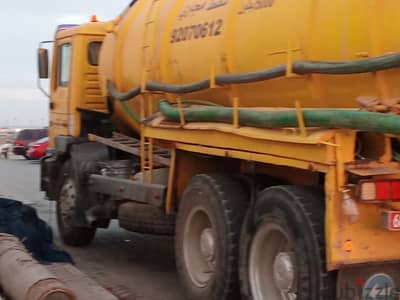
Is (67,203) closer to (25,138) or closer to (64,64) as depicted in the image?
(64,64)

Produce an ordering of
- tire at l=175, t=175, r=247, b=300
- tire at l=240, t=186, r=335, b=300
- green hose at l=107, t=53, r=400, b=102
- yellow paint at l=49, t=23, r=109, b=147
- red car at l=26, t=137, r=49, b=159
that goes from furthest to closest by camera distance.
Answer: red car at l=26, t=137, r=49, b=159 → yellow paint at l=49, t=23, r=109, b=147 → tire at l=175, t=175, r=247, b=300 → tire at l=240, t=186, r=335, b=300 → green hose at l=107, t=53, r=400, b=102

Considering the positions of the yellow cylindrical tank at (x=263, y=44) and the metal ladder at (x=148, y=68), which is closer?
the yellow cylindrical tank at (x=263, y=44)

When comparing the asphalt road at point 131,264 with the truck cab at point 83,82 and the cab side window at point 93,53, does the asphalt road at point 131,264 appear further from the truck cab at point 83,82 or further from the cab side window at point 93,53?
the cab side window at point 93,53

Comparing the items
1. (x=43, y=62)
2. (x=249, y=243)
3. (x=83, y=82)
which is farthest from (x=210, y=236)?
(x=43, y=62)

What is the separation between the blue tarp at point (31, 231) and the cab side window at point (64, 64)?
2835mm

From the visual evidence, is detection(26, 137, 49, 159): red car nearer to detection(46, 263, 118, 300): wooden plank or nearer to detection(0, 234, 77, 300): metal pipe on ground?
detection(46, 263, 118, 300): wooden plank

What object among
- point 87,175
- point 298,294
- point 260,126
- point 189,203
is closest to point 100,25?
point 87,175

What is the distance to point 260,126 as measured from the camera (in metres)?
5.43

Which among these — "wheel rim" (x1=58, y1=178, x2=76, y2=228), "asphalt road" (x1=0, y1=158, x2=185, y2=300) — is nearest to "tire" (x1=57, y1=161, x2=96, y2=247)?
"wheel rim" (x1=58, y1=178, x2=76, y2=228)

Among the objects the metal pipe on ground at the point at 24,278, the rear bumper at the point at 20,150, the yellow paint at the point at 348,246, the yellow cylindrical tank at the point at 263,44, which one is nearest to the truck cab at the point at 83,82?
the yellow cylindrical tank at the point at 263,44

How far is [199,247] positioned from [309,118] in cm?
229

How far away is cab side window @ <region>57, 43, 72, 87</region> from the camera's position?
1039cm

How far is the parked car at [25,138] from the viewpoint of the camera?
34.4 m

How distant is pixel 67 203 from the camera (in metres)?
9.71
